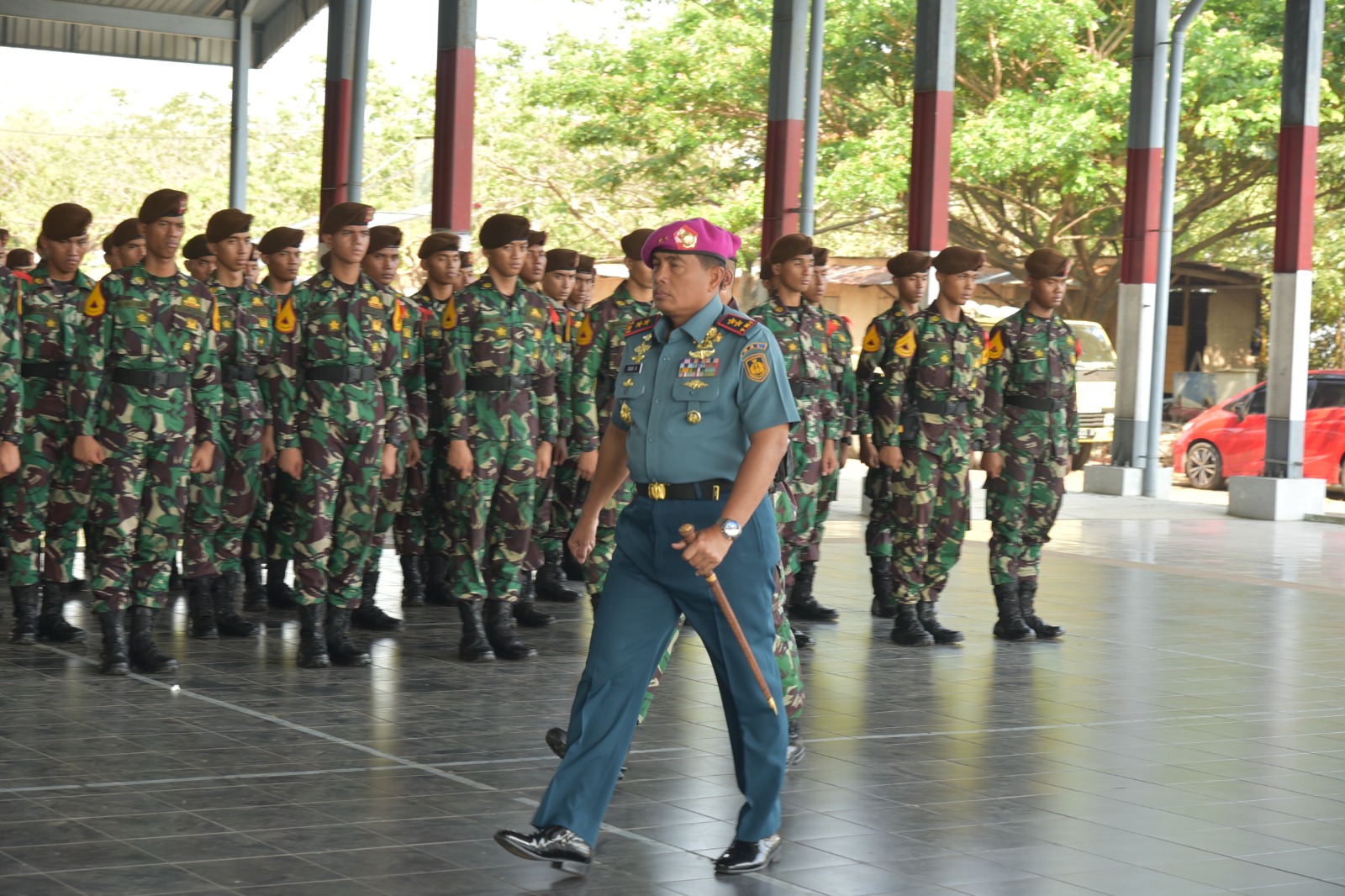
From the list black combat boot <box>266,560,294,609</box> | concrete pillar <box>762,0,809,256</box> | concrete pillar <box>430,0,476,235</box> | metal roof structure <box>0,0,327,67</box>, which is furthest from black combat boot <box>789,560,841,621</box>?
metal roof structure <box>0,0,327,67</box>

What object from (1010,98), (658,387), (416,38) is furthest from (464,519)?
(416,38)

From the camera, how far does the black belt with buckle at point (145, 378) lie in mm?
7355

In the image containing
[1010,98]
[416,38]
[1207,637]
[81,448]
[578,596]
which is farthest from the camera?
[416,38]

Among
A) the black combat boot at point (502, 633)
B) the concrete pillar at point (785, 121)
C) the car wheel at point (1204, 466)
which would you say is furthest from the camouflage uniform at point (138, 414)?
the car wheel at point (1204, 466)

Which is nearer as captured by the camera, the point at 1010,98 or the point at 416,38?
the point at 1010,98

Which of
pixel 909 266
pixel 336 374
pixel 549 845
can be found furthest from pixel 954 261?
pixel 549 845

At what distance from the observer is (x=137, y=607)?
7578 millimetres

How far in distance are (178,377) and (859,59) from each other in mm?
19713

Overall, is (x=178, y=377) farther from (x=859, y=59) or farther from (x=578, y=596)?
(x=859, y=59)

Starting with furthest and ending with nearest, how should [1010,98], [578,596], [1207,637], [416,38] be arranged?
[416,38]
[1010,98]
[578,596]
[1207,637]

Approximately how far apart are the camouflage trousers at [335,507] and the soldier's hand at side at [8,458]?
3.75 ft

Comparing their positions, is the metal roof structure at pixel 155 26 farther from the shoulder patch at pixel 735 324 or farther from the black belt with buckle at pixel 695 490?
the black belt with buckle at pixel 695 490

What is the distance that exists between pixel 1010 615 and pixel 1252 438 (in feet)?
42.7

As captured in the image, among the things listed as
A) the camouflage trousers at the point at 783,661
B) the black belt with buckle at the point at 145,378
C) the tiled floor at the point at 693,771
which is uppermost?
the black belt with buckle at the point at 145,378
